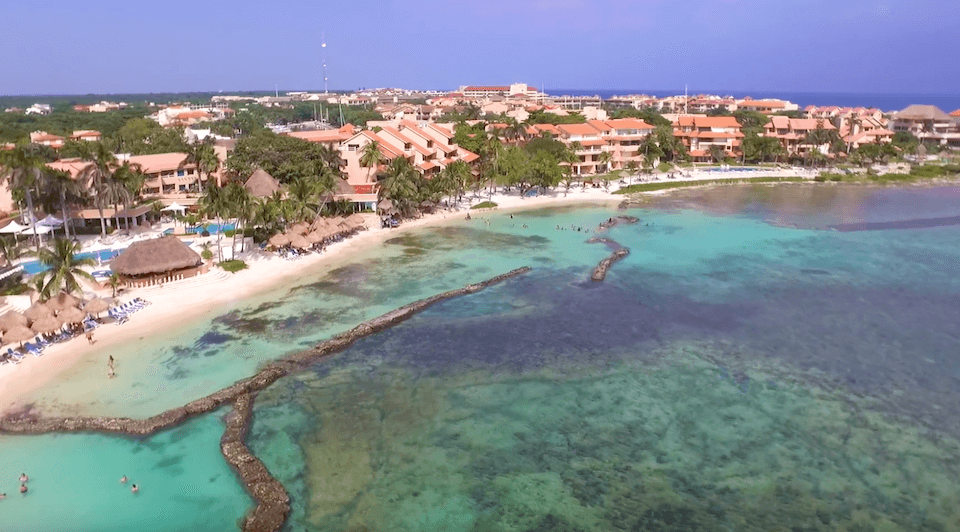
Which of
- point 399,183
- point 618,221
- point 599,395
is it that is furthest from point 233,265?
point 618,221

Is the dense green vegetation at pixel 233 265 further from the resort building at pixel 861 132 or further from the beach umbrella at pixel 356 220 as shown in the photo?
the resort building at pixel 861 132

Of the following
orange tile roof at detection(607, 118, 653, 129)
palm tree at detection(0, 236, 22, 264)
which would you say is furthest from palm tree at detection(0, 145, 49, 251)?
orange tile roof at detection(607, 118, 653, 129)

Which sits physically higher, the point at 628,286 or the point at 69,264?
the point at 69,264

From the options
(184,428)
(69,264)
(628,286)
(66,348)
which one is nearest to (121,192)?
(69,264)

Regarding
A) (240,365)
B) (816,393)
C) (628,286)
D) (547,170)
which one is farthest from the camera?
(547,170)

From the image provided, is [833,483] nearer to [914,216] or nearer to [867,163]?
[914,216]

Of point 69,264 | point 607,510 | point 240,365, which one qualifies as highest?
point 69,264

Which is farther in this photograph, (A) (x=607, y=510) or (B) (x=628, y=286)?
(B) (x=628, y=286)

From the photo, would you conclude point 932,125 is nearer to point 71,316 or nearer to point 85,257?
point 85,257
